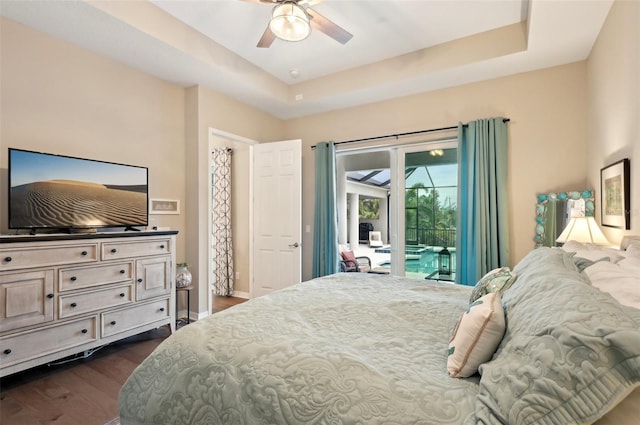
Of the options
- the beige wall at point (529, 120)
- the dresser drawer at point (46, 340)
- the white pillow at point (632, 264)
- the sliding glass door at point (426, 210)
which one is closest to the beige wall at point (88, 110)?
the dresser drawer at point (46, 340)

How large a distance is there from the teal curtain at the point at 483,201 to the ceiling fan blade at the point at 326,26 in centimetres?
183

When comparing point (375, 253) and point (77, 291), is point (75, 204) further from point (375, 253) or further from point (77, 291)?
point (375, 253)

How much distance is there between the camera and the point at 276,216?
450 cm

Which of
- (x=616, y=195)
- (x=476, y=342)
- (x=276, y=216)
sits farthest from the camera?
(x=276, y=216)

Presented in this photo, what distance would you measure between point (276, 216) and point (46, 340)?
2.72 metres

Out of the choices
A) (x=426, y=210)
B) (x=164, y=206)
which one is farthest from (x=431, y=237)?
(x=164, y=206)

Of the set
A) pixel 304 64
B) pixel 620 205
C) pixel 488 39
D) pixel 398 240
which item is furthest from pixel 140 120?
pixel 620 205

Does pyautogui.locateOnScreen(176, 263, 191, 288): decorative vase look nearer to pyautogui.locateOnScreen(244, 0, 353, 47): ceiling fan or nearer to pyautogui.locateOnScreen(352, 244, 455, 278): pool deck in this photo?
pyautogui.locateOnScreen(244, 0, 353, 47): ceiling fan

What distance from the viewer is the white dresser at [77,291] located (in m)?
2.19

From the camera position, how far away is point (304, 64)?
3.85 meters

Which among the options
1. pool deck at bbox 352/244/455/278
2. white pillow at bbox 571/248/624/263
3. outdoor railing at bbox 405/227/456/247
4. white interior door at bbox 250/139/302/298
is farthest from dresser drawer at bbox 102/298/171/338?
pool deck at bbox 352/244/455/278

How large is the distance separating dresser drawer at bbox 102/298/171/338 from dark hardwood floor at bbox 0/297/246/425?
24cm

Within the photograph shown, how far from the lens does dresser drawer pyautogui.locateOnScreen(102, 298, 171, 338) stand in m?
2.71

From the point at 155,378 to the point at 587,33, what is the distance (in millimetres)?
3960
